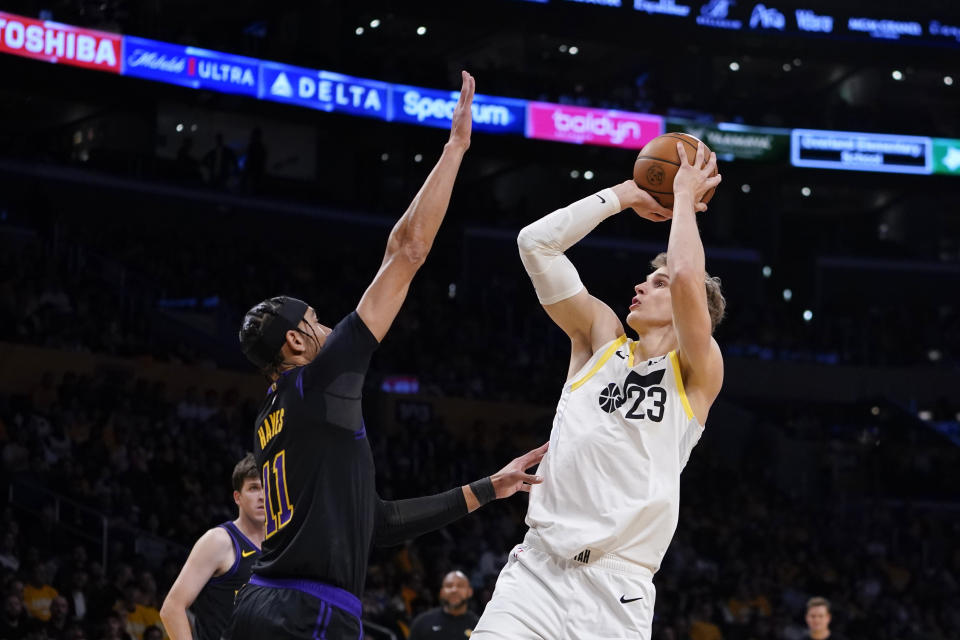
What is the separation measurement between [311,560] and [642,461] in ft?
3.99

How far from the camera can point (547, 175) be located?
32.5m

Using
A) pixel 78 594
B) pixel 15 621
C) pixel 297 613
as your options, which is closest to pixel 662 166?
pixel 297 613

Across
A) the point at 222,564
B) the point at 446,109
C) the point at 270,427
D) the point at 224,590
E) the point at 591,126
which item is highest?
the point at 446,109

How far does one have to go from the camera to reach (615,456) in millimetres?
4238

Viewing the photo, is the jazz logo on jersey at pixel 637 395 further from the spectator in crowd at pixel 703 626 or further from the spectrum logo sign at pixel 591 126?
Answer: the spectrum logo sign at pixel 591 126

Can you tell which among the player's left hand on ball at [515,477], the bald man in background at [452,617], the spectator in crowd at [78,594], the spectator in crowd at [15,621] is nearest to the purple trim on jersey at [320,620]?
the player's left hand on ball at [515,477]

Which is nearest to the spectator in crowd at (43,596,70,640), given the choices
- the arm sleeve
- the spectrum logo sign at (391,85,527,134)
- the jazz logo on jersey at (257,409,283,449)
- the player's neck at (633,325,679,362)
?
the arm sleeve

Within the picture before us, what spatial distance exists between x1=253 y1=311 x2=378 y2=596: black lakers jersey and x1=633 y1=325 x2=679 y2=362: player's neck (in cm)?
120

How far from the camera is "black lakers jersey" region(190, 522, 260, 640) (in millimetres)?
5562

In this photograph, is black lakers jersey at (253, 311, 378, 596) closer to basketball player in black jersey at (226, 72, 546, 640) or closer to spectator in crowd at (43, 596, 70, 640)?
basketball player in black jersey at (226, 72, 546, 640)

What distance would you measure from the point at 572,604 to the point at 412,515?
2.44 ft

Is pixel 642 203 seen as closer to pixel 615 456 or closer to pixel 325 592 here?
pixel 615 456

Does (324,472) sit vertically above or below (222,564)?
above

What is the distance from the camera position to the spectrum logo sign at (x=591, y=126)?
26.7m
